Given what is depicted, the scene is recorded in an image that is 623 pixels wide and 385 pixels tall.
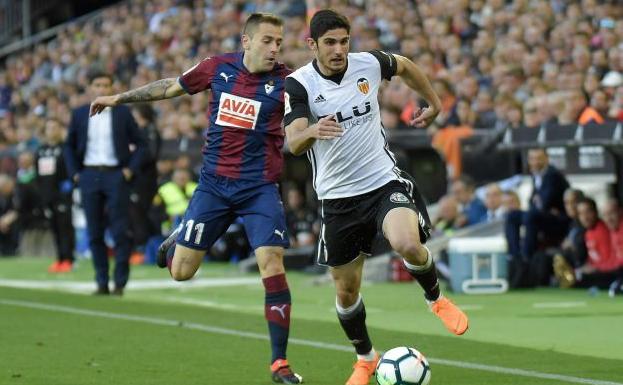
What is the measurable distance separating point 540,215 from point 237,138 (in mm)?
7505

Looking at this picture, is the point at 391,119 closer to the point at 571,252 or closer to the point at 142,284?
the point at 142,284

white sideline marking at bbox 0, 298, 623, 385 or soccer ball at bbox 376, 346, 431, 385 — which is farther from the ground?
soccer ball at bbox 376, 346, 431, 385

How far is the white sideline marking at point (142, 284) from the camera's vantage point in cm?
1756

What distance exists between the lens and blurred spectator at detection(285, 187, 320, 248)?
66.8 ft

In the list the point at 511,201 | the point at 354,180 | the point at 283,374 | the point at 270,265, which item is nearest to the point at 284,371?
the point at 283,374

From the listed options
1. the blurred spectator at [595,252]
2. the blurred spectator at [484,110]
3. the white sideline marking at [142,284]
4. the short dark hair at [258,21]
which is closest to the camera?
the short dark hair at [258,21]

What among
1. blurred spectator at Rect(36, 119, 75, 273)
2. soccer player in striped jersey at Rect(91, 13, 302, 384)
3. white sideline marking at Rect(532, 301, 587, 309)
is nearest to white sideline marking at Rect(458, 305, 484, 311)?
white sideline marking at Rect(532, 301, 587, 309)

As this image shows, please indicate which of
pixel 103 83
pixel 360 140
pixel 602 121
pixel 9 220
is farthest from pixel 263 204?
pixel 9 220

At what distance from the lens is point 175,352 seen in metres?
10.4

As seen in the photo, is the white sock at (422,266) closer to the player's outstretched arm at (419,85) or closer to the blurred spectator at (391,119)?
the player's outstretched arm at (419,85)

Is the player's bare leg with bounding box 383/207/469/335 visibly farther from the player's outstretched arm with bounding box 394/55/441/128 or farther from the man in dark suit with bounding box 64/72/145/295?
the man in dark suit with bounding box 64/72/145/295

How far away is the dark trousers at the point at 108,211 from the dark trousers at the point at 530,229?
4.35 m

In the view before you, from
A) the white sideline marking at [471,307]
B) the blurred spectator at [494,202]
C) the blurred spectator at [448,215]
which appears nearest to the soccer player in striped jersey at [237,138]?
the white sideline marking at [471,307]

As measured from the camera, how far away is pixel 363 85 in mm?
8633
